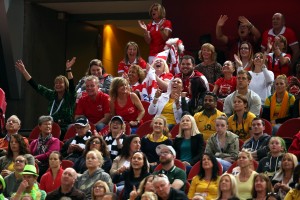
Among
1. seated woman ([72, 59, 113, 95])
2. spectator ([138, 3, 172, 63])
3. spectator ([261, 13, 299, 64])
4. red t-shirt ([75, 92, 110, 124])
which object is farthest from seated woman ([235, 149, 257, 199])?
spectator ([138, 3, 172, 63])

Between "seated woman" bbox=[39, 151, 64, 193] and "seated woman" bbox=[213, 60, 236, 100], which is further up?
"seated woman" bbox=[213, 60, 236, 100]

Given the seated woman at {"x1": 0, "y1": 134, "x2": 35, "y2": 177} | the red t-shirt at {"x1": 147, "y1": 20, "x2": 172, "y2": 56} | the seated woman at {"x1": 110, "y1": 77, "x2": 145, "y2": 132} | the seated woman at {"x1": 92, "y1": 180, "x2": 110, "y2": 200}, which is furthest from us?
the red t-shirt at {"x1": 147, "y1": 20, "x2": 172, "y2": 56}

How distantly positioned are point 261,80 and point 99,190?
351cm

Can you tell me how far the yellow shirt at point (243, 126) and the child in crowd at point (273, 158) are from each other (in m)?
1.15

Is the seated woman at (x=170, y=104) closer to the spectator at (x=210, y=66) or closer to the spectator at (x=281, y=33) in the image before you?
the spectator at (x=210, y=66)

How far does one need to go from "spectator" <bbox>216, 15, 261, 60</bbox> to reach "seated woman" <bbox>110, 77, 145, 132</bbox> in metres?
2.43

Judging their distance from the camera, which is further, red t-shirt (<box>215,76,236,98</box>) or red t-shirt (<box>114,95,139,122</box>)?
red t-shirt (<box>215,76,236,98</box>)

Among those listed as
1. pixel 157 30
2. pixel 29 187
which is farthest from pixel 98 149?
pixel 157 30

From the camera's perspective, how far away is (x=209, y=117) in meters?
12.3

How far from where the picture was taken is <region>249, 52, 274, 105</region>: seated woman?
1330 cm

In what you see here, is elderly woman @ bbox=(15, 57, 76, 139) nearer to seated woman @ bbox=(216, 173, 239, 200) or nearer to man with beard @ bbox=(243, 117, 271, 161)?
man with beard @ bbox=(243, 117, 271, 161)

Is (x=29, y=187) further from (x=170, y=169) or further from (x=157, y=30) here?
(x=157, y=30)

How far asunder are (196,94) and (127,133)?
104 centimetres

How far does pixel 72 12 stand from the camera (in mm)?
18828
